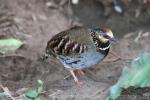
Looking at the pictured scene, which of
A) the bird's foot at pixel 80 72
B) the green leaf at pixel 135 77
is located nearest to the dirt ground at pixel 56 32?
the bird's foot at pixel 80 72

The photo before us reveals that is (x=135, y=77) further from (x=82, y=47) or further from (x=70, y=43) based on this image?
(x=70, y=43)

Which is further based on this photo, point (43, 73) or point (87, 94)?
point (43, 73)

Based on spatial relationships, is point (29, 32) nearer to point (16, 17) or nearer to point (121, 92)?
point (16, 17)

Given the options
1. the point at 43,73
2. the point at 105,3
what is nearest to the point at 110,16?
the point at 105,3

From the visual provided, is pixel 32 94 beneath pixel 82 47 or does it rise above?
beneath

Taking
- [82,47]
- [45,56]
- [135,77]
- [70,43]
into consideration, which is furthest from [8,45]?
[135,77]

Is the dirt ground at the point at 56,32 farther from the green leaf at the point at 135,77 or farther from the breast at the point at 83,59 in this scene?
Result: the green leaf at the point at 135,77

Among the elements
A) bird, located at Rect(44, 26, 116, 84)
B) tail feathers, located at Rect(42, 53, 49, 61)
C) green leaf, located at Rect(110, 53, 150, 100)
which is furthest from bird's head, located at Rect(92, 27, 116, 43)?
tail feathers, located at Rect(42, 53, 49, 61)
